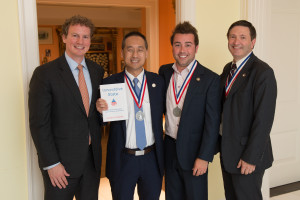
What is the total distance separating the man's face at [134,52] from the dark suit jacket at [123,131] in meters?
0.13

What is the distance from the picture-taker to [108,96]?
1.89m

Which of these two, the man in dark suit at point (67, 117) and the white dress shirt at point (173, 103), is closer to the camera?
the man in dark suit at point (67, 117)

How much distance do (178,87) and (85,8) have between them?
22.1ft

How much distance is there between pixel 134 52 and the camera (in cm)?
200

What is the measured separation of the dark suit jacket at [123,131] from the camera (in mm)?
2012

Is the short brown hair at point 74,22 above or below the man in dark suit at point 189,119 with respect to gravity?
above

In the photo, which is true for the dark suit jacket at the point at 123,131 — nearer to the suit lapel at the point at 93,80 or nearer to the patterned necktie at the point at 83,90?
the suit lapel at the point at 93,80

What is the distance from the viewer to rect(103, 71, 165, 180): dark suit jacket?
2.01 meters

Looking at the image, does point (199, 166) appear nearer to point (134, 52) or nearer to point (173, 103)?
point (173, 103)

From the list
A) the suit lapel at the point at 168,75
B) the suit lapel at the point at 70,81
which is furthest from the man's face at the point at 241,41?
the suit lapel at the point at 70,81

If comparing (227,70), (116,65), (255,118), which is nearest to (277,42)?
(227,70)

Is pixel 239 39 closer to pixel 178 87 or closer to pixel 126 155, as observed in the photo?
pixel 178 87

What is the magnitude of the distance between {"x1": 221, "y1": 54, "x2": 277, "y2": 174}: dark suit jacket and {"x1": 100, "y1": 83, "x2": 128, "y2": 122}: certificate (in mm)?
748

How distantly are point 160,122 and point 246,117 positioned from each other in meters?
0.61
